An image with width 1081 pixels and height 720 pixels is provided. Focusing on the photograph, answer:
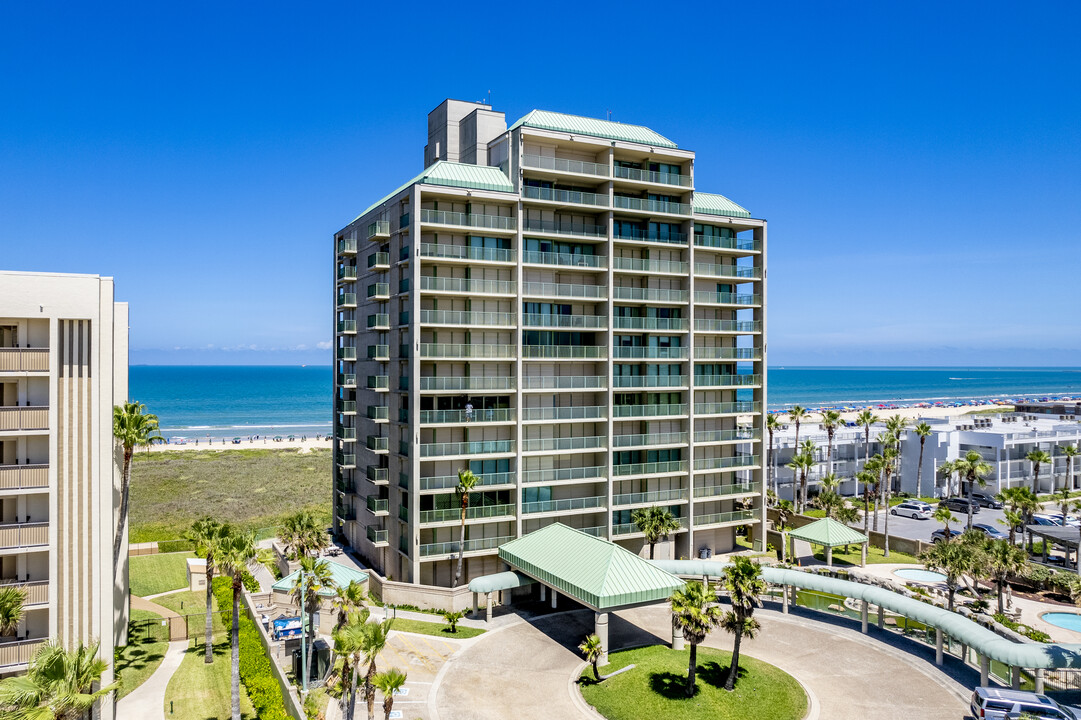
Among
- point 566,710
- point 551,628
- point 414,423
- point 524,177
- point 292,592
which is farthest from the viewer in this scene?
point 524,177

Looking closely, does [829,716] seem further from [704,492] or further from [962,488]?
[962,488]

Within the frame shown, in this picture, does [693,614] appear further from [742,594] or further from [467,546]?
[467,546]

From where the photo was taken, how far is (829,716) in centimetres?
3269

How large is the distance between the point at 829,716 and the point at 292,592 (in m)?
29.1

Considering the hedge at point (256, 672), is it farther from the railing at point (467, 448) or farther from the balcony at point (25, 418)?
the balcony at point (25, 418)

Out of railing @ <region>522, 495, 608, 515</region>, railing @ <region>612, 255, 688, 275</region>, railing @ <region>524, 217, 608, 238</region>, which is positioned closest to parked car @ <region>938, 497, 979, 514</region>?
railing @ <region>612, 255, 688, 275</region>

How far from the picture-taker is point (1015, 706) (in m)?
30.8

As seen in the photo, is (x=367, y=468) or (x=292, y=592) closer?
(x=292, y=592)

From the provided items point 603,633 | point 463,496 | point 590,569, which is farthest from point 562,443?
point 603,633

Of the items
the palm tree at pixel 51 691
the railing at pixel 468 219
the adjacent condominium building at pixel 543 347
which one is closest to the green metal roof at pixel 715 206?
the adjacent condominium building at pixel 543 347

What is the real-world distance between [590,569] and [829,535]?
2589 cm

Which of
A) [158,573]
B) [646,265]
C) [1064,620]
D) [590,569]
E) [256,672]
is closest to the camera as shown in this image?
[256,672]

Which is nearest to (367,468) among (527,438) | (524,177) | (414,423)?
(414,423)

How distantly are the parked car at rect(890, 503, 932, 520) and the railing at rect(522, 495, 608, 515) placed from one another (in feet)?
143
